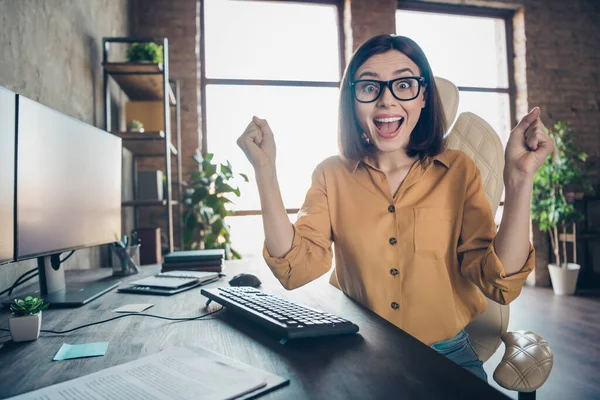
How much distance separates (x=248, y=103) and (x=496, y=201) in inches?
128

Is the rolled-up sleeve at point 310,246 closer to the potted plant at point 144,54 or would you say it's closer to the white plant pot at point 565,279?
the potted plant at point 144,54

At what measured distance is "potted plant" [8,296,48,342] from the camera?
30.4 inches

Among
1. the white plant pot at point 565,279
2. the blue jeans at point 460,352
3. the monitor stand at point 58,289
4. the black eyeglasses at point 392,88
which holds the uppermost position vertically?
Result: the black eyeglasses at point 392,88

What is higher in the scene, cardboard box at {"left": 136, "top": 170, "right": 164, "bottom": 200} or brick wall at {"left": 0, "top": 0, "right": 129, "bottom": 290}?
brick wall at {"left": 0, "top": 0, "right": 129, "bottom": 290}

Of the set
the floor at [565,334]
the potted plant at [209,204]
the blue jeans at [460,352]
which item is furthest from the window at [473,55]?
the blue jeans at [460,352]

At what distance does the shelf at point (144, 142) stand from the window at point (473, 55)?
3108 millimetres

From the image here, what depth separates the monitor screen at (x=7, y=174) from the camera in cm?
88

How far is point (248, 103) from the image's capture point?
4223 millimetres

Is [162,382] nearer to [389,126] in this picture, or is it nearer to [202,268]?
[389,126]

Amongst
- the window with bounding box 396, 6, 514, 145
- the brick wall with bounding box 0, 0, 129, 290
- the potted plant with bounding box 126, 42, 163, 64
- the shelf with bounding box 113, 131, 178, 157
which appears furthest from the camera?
the window with bounding box 396, 6, 514, 145

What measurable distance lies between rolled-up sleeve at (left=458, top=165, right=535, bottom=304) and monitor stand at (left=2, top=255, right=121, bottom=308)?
3.36 feet

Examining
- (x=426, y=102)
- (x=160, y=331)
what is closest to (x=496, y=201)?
(x=426, y=102)

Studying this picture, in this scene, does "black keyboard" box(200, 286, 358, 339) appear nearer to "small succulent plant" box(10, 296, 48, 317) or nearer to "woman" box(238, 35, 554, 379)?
"woman" box(238, 35, 554, 379)

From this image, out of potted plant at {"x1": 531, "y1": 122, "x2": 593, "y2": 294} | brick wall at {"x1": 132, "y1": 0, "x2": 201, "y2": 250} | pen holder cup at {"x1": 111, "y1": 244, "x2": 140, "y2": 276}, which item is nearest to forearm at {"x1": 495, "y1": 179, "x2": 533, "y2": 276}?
pen holder cup at {"x1": 111, "y1": 244, "x2": 140, "y2": 276}
